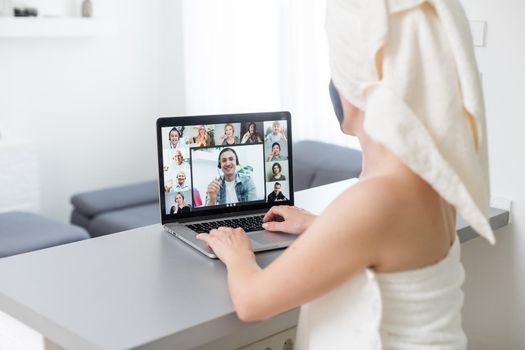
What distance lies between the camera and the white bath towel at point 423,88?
1243 mm

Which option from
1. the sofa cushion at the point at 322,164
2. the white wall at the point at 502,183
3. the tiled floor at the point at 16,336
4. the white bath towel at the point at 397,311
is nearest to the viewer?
the white bath towel at the point at 397,311

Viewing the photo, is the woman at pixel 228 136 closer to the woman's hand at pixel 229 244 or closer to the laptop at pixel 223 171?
the laptop at pixel 223 171

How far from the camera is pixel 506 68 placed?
7.29 feet

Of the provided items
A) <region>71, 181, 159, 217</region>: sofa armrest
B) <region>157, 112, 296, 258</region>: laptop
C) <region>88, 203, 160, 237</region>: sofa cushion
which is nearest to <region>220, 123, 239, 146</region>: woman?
<region>157, 112, 296, 258</region>: laptop

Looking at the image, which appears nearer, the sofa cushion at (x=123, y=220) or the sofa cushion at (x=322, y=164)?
the sofa cushion at (x=322, y=164)

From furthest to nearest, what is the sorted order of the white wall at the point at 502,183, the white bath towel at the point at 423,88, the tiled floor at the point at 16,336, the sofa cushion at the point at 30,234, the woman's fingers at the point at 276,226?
the sofa cushion at the point at 30,234 → the white wall at the point at 502,183 → the woman's fingers at the point at 276,226 → the tiled floor at the point at 16,336 → the white bath towel at the point at 423,88

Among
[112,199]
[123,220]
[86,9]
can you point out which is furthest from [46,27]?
[123,220]

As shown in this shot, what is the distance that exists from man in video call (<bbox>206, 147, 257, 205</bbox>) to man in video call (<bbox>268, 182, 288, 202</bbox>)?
65mm

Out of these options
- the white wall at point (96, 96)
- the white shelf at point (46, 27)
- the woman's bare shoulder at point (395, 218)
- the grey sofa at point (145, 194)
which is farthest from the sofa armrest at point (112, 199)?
the woman's bare shoulder at point (395, 218)

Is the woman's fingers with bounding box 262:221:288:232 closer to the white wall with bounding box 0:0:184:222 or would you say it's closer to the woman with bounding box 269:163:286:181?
the woman with bounding box 269:163:286:181

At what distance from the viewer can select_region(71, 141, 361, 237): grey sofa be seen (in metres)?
3.75

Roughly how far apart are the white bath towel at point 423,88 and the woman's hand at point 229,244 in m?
0.46

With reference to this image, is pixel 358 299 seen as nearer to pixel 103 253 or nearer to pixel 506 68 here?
pixel 103 253

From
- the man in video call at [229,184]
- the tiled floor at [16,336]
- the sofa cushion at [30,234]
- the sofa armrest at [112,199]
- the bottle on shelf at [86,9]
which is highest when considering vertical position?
the bottle on shelf at [86,9]
